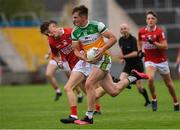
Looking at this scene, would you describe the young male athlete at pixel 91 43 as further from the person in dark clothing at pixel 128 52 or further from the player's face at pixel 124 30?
the person in dark clothing at pixel 128 52

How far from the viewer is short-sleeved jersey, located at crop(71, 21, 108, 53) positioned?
599 inches

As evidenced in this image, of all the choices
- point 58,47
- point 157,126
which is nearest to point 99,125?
point 157,126

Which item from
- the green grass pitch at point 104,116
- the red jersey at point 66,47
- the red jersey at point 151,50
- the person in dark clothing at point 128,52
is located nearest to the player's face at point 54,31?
the red jersey at point 66,47

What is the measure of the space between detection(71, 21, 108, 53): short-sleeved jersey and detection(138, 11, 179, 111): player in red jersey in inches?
126

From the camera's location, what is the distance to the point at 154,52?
18859mm

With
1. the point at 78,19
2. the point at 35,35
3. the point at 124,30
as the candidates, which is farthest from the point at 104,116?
the point at 35,35

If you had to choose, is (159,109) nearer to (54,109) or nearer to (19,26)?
(54,109)

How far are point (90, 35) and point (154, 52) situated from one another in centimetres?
390

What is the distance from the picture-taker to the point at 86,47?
50.5 feet

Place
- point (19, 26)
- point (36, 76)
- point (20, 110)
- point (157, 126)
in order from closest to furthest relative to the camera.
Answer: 1. point (157, 126)
2. point (20, 110)
3. point (36, 76)
4. point (19, 26)

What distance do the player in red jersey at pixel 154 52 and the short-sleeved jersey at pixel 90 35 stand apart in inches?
126

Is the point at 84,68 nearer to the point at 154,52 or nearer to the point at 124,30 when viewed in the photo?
the point at 154,52

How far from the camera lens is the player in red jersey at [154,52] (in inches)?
725

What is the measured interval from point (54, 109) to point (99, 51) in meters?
5.45
